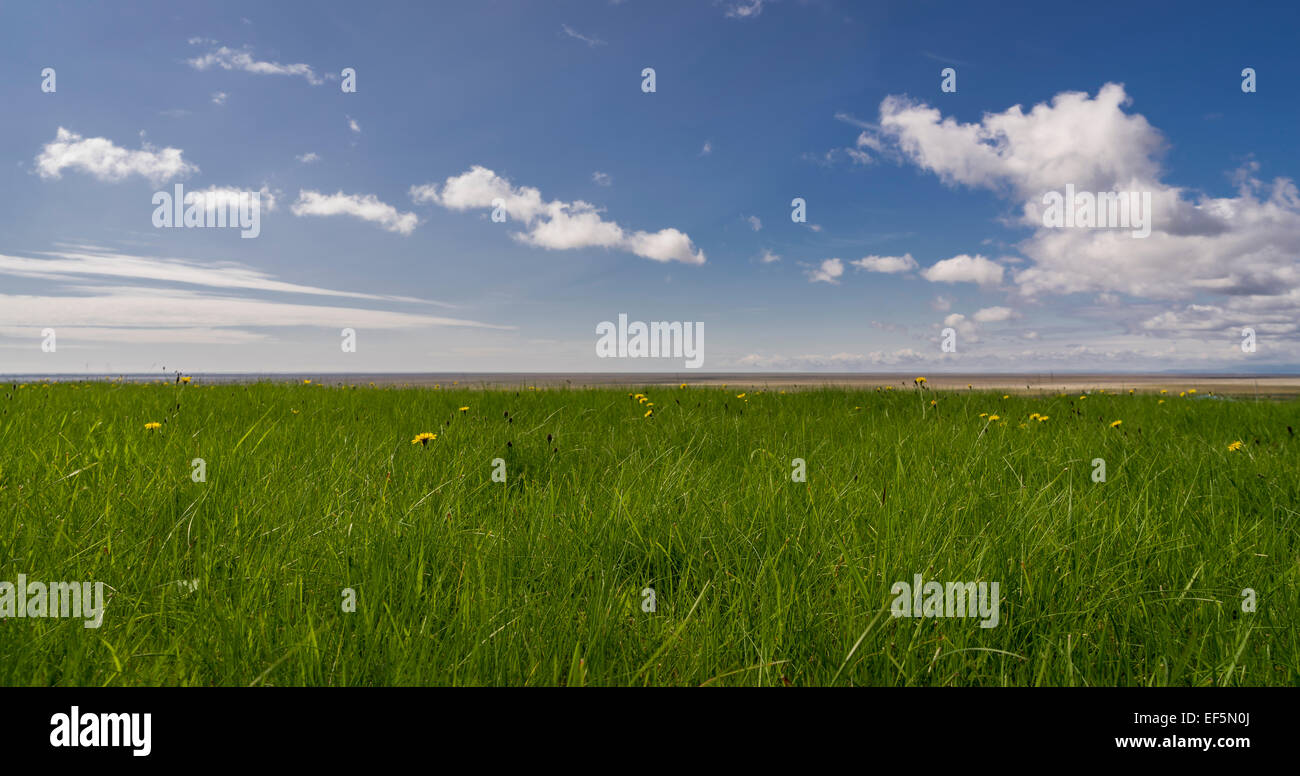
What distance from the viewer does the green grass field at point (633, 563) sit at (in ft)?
→ 5.44

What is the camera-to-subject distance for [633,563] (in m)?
2.44

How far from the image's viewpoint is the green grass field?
5.44 ft

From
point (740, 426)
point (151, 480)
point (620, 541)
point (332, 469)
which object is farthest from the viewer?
point (740, 426)

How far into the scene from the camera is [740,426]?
5.55 m

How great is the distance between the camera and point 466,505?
3.06 meters
